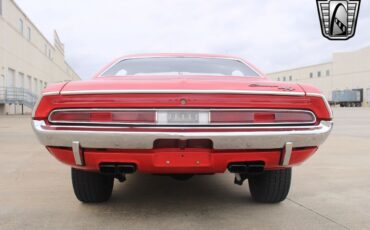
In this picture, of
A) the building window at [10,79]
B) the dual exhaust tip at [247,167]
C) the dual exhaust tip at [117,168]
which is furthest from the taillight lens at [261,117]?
the building window at [10,79]

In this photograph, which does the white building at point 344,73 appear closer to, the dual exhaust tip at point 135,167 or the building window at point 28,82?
the building window at point 28,82

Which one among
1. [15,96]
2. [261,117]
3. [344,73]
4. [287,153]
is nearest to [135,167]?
[261,117]

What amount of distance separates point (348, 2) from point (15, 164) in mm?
9990

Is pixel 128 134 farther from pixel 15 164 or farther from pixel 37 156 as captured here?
pixel 37 156

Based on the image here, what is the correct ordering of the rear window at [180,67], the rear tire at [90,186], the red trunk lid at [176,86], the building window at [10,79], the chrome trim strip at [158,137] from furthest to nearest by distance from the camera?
the building window at [10,79] < the rear window at [180,67] < the rear tire at [90,186] < the red trunk lid at [176,86] < the chrome trim strip at [158,137]

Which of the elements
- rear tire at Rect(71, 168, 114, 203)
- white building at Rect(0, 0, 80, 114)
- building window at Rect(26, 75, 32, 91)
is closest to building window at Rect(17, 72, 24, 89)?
white building at Rect(0, 0, 80, 114)

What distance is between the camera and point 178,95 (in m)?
2.55

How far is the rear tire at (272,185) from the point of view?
3248 mm

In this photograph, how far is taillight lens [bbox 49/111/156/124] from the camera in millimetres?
2539

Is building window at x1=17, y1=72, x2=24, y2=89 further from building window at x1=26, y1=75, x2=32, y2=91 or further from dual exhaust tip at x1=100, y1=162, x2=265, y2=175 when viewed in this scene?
dual exhaust tip at x1=100, y1=162, x2=265, y2=175

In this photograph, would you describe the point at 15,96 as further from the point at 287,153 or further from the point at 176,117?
the point at 287,153

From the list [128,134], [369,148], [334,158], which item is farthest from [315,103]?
[369,148]

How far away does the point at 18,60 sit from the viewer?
29.0 m

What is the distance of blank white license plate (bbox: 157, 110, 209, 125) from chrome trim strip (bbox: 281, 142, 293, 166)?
1.87 ft
